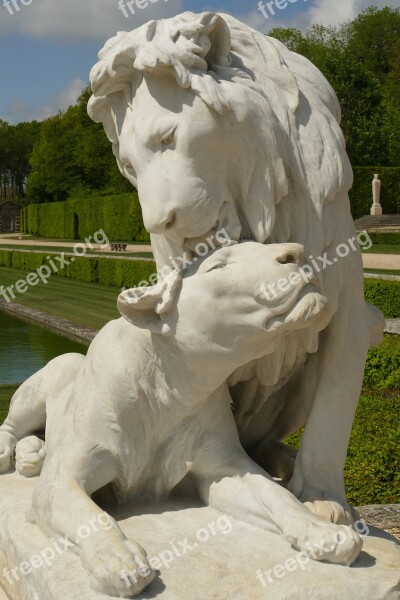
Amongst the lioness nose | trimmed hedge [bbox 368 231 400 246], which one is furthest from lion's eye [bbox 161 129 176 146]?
trimmed hedge [bbox 368 231 400 246]

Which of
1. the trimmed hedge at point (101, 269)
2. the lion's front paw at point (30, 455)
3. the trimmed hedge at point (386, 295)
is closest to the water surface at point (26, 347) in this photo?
the trimmed hedge at point (386, 295)

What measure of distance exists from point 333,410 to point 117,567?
2.83ft

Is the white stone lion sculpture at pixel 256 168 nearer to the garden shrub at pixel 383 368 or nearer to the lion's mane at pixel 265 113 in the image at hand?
the lion's mane at pixel 265 113

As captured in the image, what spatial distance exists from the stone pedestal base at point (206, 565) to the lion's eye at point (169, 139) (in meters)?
1.17

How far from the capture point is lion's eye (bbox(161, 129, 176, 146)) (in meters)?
2.27

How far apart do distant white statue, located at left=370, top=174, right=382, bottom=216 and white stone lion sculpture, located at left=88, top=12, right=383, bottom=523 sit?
3165 centimetres

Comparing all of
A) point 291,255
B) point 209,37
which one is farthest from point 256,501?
point 209,37

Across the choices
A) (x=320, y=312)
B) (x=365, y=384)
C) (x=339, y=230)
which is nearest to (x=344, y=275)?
(x=339, y=230)

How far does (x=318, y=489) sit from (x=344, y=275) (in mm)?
708

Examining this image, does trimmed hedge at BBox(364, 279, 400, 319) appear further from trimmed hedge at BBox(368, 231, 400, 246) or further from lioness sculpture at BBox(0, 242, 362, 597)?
trimmed hedge at BBox(368, 231, 400, 246)

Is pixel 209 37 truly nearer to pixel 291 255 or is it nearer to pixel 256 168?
pixel 256 168

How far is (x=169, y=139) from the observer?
2281 mm

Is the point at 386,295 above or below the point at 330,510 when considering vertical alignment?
below

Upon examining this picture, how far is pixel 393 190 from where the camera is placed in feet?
114
